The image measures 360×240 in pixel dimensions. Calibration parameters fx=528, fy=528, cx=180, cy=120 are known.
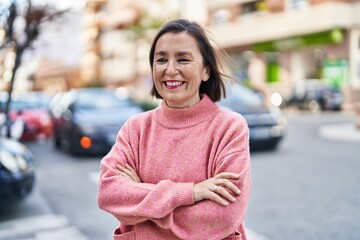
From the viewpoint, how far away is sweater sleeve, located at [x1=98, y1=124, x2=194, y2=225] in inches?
72.4

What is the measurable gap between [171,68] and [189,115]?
0.19 meters

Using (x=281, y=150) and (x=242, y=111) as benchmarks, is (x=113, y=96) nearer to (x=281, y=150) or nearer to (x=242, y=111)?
(x=242, y=111)

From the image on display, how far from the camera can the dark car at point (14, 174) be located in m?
5.88

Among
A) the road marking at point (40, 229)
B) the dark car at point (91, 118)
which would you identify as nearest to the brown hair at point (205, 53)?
the road marking at point (40, 229)

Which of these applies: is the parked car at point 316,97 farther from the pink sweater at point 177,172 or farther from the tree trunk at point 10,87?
the pink sweater at point 177,172

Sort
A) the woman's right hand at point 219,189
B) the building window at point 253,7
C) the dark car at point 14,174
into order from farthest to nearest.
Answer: the building window at point 253,7 → the dark car at point 14,174 → the woman's right hand at point 219,189

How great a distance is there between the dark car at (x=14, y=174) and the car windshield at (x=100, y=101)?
532cm

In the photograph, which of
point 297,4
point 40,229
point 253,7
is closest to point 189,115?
point 40,229

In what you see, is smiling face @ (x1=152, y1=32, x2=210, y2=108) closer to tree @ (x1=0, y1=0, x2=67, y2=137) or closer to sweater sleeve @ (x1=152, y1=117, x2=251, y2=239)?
sweater sleeve @ (x1=152, y1=117, x2=251, y2=239)

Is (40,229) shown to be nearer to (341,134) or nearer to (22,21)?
(22,21)

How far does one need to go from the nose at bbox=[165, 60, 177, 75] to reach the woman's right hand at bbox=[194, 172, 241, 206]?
0.41 meters

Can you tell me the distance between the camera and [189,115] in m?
1.98

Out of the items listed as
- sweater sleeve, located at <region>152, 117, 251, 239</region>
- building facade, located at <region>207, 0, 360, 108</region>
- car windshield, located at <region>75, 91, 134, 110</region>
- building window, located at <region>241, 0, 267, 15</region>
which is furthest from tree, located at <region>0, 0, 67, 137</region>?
building window, located at <region>241, 0, 267, 15</region>

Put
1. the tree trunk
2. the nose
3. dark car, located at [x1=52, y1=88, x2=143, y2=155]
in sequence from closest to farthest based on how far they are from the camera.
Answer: the nose
the tree trunk
dark car, located at [x1=52, y1=88, x2=143, y2=155]
